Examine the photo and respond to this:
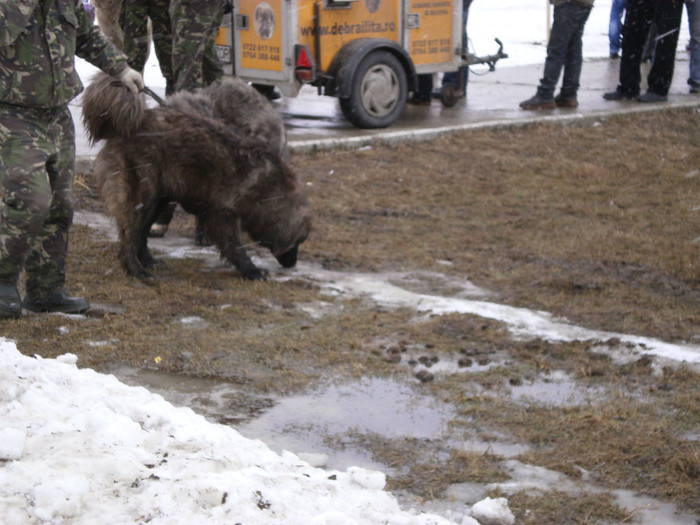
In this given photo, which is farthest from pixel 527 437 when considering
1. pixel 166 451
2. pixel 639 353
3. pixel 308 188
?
pixel 308 188

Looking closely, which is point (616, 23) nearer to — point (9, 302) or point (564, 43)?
point (564, 43)

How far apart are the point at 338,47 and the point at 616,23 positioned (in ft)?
27.2

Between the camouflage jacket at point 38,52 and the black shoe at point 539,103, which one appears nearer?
the camouflage jacket at point 38,52

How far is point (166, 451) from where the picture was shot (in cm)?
326

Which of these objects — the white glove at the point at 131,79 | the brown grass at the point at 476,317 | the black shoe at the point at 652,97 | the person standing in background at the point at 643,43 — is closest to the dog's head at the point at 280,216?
the brown grass at the point at 476,317

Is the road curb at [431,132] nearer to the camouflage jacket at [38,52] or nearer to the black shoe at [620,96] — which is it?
the black shoe at [620,96]

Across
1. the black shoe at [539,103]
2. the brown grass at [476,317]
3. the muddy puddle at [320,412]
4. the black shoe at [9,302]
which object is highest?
the black shoe at [539,103]

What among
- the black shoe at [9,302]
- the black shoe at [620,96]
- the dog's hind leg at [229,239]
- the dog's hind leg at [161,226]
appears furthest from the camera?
the black shoe at [620,96]

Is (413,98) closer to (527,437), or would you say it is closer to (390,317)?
(390,317)

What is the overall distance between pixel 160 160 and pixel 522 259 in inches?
102

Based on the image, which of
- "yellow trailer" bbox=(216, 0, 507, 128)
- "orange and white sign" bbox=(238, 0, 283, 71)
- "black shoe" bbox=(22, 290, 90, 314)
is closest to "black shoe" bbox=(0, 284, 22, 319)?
"black shoe" bbox=(22, 290, 90, 314)

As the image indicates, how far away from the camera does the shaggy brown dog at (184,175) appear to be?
19.4 ft

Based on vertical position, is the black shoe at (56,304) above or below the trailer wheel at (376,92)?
below

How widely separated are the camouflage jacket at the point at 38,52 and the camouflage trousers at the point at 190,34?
2.66 meters
